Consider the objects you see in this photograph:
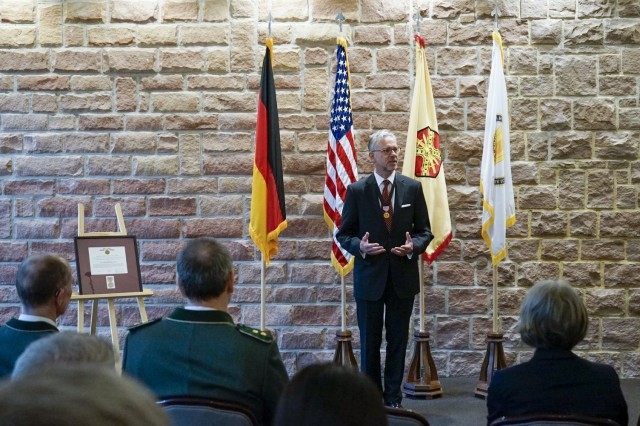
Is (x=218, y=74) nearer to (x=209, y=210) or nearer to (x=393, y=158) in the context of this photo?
(x=209, y=210)

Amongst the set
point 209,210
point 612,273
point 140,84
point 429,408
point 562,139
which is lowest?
point 429,408

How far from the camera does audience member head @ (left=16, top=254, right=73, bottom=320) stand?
9.86 ft

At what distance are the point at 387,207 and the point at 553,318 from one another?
7.93 feet

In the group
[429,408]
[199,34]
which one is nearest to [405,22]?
[199,34]

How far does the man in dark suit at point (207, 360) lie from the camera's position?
8.08 ft

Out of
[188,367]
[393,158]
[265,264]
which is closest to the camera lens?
[188,367]

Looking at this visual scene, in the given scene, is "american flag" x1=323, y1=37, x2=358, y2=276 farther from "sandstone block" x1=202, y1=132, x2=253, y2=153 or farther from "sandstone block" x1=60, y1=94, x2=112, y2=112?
"sandstone block" x1=60, y1=94, x2=112, y2=112

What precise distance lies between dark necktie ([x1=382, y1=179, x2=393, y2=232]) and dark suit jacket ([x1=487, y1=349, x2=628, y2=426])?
243cm

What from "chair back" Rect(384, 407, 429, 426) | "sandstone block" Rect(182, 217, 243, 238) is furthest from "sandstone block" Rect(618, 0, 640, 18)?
"chair back" Rect(384, 407, 429, 426)

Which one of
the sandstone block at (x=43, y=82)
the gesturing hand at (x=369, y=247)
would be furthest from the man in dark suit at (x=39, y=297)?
the sandstone block at (x=43, y=82)

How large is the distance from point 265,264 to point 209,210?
2.22 feet

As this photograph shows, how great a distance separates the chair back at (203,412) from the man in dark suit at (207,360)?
16 cm

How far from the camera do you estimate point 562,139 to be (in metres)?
6.03

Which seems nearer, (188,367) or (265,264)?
(188,367)
